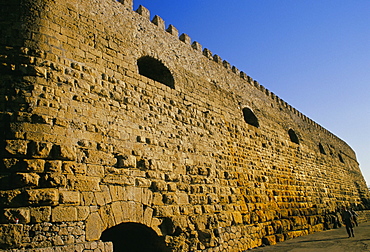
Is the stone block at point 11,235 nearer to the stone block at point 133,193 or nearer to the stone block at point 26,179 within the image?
the stone block at point 26,179

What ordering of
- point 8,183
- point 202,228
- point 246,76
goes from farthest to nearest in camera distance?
point 246,76, point 202,228, point 8,183

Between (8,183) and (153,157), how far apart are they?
2.33m

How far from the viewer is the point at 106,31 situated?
525cm

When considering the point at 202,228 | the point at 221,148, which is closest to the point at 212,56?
the point at 221,148

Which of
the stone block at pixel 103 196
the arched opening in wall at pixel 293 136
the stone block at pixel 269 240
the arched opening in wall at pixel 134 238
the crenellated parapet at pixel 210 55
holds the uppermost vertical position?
the crenellated parapet at pixel 210 55

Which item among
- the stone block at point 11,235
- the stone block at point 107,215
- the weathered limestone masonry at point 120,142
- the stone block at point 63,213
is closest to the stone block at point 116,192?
the weathered limestone masonry at point 120,142

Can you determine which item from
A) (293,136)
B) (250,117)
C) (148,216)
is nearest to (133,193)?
(148,216)

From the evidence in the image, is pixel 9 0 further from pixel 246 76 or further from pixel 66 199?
pixel 246 76

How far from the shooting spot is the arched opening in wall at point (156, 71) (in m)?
6.26

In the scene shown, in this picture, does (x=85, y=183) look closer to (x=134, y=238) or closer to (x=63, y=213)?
A: (x=63, y=213)

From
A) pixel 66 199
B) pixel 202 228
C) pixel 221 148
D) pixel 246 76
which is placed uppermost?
pixel 246 76

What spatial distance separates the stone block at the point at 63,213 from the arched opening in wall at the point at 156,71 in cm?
366

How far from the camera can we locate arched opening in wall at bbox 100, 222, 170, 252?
4668mm

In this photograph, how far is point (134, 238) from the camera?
531 centimetres
